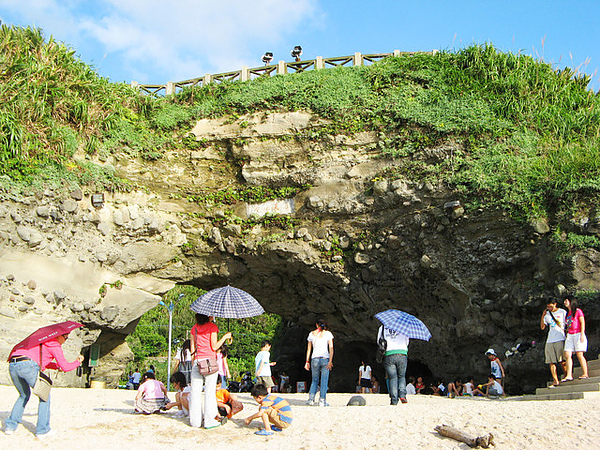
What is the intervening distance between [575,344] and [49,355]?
7.65 m

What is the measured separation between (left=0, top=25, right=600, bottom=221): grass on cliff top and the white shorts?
12.8ft

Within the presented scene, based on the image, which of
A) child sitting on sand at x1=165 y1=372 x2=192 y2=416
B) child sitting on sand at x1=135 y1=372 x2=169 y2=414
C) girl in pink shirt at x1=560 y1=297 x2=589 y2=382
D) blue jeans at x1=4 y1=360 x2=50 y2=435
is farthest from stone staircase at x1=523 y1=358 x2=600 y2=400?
blue jeans at x1=4 y1=360 x2=50 y2=435

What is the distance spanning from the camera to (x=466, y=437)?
5.90m

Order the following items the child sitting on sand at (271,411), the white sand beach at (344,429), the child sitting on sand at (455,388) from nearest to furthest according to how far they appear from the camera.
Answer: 1. the white sand beach at (344,429)
2. the child sitting on sand at (271,411)
3. the child sitting on sand at (455,388)

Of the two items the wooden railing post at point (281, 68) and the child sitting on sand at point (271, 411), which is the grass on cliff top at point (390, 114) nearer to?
the wooden railing post at point (281, 68)

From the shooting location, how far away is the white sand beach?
5.89 m

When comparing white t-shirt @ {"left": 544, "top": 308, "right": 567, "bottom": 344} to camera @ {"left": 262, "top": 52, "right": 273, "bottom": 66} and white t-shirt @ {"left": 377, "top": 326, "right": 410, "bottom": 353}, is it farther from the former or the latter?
camera @ {"left": 262, "top": 52, "right": 273, "bottom": 66}

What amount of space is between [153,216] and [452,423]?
1021 cm

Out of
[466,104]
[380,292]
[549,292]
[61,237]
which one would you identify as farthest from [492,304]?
[61,237]

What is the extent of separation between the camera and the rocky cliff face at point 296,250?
40.5 ft

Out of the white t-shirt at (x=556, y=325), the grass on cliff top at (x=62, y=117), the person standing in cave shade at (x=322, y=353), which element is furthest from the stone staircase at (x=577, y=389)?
the grass on cliff top at (x=62, y=117)

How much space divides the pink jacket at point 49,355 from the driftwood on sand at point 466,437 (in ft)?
13.2

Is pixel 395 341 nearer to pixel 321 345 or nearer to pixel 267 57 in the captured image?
pixel 321 345

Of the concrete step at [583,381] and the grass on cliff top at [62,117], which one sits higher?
the grass on cliff top at [62,117]
